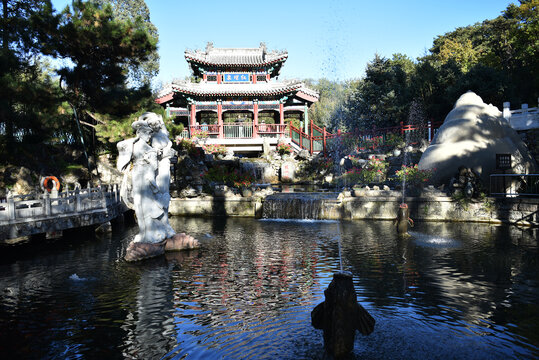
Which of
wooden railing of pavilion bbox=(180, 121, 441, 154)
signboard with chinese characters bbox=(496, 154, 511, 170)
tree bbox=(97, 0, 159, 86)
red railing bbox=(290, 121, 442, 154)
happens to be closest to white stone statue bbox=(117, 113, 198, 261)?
signboard with chinese characters bbox=(496, 154, 511, 170)

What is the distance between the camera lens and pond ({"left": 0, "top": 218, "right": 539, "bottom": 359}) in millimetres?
5316

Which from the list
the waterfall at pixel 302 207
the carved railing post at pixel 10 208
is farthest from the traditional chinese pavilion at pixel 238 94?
the carved railing post at pixel 10 208

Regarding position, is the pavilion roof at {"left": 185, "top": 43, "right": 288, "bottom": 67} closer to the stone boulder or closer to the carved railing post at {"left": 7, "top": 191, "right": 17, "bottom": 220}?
the stone boulder

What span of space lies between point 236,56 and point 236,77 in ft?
9.08

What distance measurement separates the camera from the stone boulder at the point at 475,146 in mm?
17297

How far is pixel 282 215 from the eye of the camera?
17516 millimetres

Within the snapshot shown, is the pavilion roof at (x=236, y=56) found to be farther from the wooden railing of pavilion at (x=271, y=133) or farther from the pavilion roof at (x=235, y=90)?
the wooden railing of pavilion at (x=271, y=133)

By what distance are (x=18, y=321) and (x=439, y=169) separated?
A: 17.2 m

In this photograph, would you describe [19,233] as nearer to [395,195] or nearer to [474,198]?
[395,195]

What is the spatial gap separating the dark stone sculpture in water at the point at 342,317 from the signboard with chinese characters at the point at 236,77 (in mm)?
32726

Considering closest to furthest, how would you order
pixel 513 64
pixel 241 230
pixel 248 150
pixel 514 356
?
pixel 514 356 → pixel 241 230 → pixel 248 150 → pixel 513 64

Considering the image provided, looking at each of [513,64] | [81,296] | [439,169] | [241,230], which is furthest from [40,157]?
[513,64]

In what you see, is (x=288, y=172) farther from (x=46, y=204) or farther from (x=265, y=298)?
(x=265, y=298)

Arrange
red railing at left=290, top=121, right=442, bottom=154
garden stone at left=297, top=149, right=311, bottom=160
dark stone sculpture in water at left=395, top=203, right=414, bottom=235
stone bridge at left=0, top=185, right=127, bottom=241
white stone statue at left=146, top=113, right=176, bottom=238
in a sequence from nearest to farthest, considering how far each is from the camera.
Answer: white stone statue at left=146, top=113, right=176, bottom=238 < stone bridge at left=0, top=185, right=127, bottom=241 < dark stone sculpture in water at left=395, top=203, right=414, bottom=235 < red railing at left=290, top=121, right=442, bottom=154 < garden stone at left=297, top=149, right=311, bottom=160
